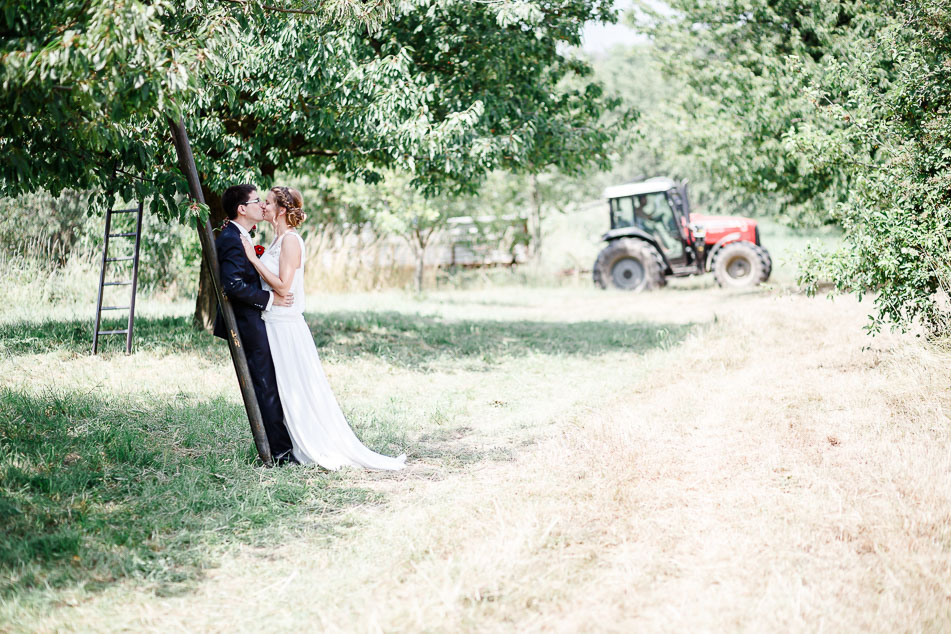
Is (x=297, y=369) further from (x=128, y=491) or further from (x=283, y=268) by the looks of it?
(x=128, y=491)

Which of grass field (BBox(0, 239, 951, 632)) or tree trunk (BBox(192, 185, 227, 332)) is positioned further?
tree trunk (BBox(192, 185, 227, 332))

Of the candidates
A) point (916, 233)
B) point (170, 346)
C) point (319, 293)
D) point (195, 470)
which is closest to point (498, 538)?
point (195, 470)

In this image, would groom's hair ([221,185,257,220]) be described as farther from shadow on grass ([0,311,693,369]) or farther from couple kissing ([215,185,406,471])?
shadow on grass ([0,311,693,369])

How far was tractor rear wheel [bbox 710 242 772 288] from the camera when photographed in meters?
19.9

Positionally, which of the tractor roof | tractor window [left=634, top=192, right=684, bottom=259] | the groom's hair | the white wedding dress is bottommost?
the white wedding dress

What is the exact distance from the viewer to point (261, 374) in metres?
5.83

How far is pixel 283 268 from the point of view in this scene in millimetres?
5824

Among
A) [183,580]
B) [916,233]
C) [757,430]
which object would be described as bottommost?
[183,580]

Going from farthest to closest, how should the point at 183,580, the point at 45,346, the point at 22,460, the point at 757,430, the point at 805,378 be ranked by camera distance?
the point at 45,346 < the point at 805,378 < the point at 757,430 < the point at 22,460 < the point at 183,580

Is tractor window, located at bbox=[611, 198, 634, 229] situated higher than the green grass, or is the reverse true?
tractor window, located at bbox=[611, 198, 634, 229]

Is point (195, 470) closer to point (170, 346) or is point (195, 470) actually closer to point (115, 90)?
point (115, 90)

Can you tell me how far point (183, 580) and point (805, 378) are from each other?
6.03 meters

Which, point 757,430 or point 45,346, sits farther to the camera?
point 45,346

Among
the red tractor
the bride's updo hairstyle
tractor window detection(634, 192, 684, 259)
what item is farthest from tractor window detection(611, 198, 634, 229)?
the bride's updo hairstyle
